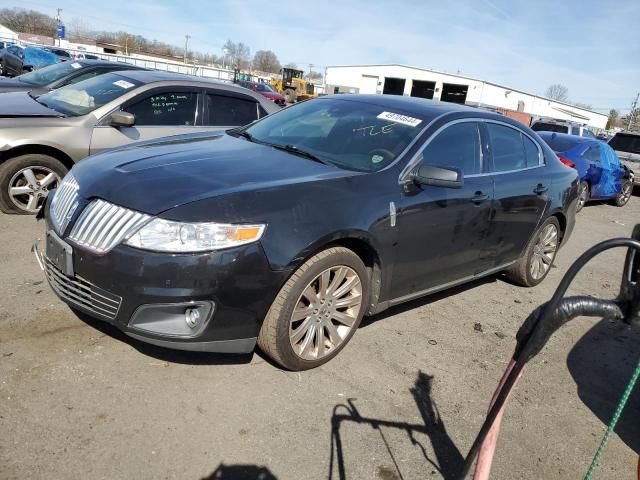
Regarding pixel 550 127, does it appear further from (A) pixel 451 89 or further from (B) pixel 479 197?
(A) pixel 451 89

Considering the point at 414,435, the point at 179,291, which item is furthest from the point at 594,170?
the point at 179,291

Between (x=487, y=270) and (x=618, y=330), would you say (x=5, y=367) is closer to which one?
(x=487, y=270)

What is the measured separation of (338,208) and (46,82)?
7.01m

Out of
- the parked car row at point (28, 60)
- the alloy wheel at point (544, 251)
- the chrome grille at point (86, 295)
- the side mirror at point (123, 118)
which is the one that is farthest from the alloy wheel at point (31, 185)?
the parked car row at point (28, 60)

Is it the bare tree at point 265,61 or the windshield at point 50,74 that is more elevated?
the bare tree at point 265,61

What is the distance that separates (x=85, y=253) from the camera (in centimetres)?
269

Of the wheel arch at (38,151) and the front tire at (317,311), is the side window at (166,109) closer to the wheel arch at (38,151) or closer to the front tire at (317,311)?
the wheel arch at (38,151)

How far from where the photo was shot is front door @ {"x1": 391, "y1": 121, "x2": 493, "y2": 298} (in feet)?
11.3

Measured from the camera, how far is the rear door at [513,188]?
13.8 feet

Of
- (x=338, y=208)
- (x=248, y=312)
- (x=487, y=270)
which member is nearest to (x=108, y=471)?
(x=248, y=312)

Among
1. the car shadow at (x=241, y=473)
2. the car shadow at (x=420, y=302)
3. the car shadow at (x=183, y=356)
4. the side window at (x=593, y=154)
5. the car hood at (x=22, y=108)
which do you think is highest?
the side window at (x=593, y=154)

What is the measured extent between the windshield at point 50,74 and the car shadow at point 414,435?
754 centimetres

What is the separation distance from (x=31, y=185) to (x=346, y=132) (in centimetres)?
347

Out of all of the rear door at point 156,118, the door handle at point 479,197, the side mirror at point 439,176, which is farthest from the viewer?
the rear door at point 156,118
